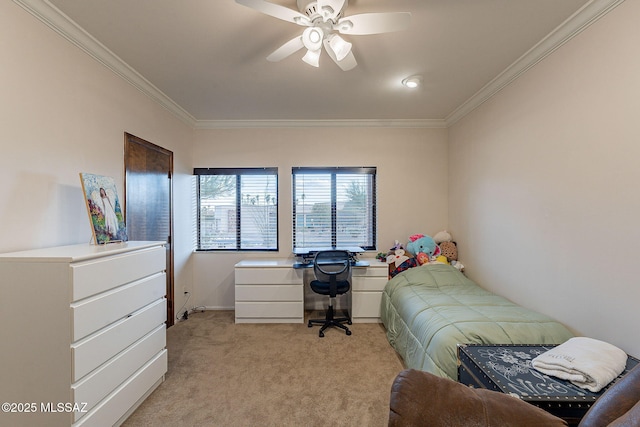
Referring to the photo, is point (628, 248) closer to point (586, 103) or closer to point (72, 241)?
point (586, 103)

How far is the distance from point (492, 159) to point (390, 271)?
1.79 metres

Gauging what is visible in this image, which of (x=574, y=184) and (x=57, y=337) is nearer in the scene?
(x=57, y=337)

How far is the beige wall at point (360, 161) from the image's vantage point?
3.79 meters

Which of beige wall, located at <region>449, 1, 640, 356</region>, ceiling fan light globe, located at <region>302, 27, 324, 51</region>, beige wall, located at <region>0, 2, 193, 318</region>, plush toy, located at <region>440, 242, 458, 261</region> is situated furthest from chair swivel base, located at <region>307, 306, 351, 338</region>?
ceiling fan light globe, located at <region>302, 27, 324, 51</region>

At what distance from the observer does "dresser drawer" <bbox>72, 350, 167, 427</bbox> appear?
1500mm

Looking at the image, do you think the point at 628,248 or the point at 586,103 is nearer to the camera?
the point at 628,248

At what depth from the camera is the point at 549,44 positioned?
1.95 meters

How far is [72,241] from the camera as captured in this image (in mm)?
1868

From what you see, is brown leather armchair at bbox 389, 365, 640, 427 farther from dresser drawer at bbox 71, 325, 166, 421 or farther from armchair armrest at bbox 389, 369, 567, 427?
dresser drawer at bbox 71, 325, 166, 421

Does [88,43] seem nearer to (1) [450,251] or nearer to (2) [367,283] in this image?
(2) [367,283]

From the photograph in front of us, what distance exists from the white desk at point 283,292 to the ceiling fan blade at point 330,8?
8.54ft

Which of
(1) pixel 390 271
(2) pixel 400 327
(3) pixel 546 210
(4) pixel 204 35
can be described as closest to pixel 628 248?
→ (3) pixel 546 210

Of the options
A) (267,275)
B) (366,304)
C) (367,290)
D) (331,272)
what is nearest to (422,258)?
(367,290)

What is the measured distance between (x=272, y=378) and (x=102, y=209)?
1.91 metres
